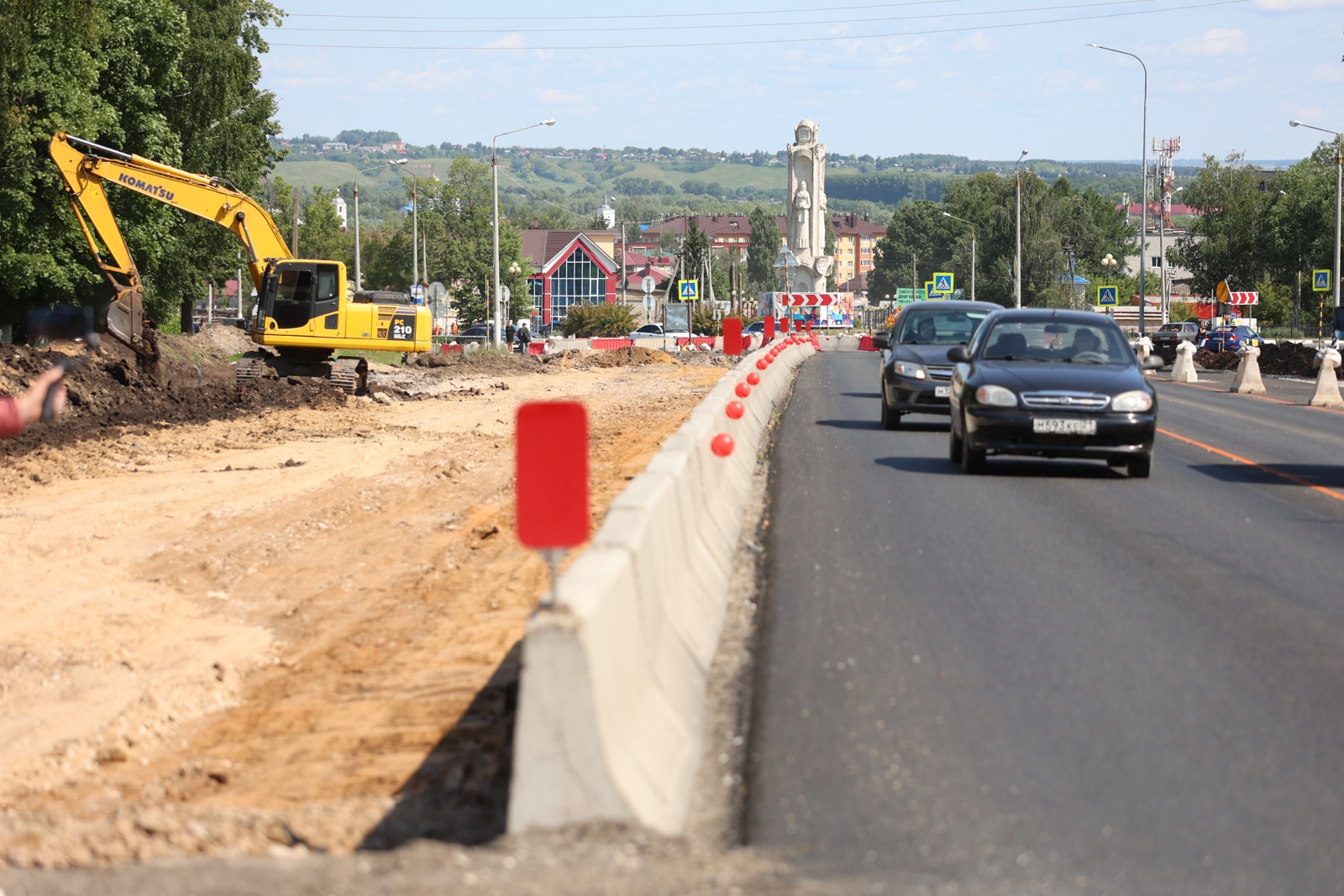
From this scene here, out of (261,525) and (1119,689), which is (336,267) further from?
(1119,689)

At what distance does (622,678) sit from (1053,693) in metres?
2.50

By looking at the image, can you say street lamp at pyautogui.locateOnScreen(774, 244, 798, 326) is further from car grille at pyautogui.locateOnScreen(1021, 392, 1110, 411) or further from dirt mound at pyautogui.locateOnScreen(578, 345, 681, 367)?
car grille at pyautogui.locateOnScreen(1021, 392, 1110, 411)

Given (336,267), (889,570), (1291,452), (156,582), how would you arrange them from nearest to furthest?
(889,570) < (156,582) < (1291,452) < (336,267)

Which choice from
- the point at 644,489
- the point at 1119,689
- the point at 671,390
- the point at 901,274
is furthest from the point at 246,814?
the point at 901,274

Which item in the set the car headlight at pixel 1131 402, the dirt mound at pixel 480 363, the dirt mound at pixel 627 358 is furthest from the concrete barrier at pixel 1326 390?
the dirt mound at pixel 627 358

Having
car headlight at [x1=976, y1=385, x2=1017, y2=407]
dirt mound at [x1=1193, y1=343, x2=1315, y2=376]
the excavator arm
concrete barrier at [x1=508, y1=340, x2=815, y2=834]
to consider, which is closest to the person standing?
concrete barrier at [x1=508, y1=340, x2=815, y2=834]

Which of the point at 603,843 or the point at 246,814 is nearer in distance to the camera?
the point at 603,843

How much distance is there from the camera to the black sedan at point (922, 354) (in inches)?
800

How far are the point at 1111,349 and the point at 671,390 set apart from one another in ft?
69.4

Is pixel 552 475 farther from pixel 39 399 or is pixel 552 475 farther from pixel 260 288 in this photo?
pixel 260 288

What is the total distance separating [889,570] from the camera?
33.0 ft

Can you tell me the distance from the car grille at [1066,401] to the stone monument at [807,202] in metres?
85.3

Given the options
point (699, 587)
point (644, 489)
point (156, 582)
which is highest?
point (644, 489)

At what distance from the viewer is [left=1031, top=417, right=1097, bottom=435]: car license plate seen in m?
14.7
